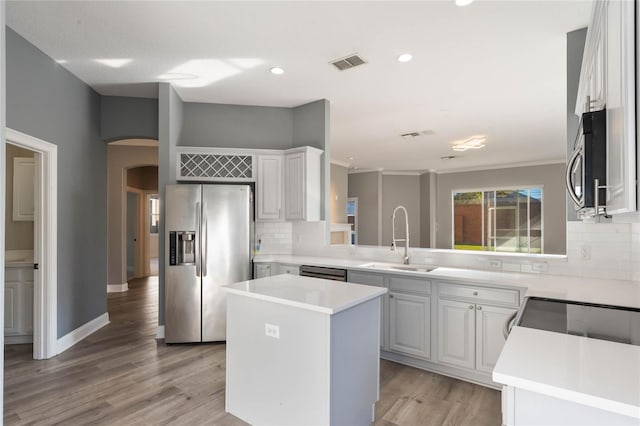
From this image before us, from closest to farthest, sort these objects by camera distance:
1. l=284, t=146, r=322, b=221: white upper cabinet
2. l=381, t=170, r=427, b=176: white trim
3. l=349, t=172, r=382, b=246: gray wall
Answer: l=284, t=146, r=322, b=221: white upper cabinet < l=349, t=172, r=382, b=246: gray wall < l=381, t=170, r=427, b=176: white trim

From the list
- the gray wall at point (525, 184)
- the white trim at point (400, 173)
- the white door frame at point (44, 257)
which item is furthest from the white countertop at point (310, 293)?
the white trim at point (400, 173)

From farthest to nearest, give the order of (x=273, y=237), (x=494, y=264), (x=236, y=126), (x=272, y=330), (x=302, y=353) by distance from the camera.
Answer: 1. (x=273, y=237)
2. (x=236, y=126)
3. (x=494, y=264)
4. (x=272, y=330)
5. (x=302, y=353)

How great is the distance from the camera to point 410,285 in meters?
3.02

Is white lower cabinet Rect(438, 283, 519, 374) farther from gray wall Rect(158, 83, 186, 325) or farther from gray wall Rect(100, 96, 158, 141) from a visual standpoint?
gray wall Rect(100, 96, 158, 141)

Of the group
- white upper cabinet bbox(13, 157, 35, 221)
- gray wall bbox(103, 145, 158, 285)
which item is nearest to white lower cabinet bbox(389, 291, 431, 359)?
white upper cabinet bbox(13, 157, 35, 221)

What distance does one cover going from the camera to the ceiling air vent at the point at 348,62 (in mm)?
3139

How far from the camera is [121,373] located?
114 inches

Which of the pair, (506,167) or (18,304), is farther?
(506,167)

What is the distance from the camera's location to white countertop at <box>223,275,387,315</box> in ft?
6.03

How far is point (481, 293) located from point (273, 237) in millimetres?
2758

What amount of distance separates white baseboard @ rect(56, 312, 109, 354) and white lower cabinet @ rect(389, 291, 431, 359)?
326 cm

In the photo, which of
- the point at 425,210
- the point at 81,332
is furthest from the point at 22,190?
the point at 425,210

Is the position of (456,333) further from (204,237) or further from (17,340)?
(17,340)

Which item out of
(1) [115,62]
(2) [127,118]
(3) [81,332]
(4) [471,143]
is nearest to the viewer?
(1) [115,62]
